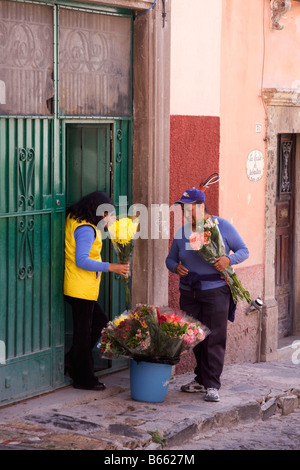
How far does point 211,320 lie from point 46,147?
2004 mm

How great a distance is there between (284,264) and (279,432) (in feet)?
12.7

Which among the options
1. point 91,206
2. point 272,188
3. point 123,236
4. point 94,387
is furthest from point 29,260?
point 272,188

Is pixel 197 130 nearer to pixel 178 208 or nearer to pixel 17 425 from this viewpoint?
pixel 178 208

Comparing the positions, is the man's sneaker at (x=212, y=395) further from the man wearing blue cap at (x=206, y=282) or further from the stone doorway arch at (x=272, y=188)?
the stone doorway arch at (x=272, y=188)

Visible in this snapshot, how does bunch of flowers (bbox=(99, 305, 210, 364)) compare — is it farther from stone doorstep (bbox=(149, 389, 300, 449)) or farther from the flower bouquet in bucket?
stone doorstep (bbox=(149, 389, 300, 449))

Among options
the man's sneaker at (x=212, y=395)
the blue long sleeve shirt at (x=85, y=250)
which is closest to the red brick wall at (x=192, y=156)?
the man's sneaker at (x=212, y=395)

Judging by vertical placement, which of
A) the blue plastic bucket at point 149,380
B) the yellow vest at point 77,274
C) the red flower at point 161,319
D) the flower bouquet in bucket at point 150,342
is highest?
the yellow vest at point 77,274

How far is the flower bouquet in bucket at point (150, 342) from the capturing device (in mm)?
7473

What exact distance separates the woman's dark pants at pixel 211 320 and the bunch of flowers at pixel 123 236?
706 mm

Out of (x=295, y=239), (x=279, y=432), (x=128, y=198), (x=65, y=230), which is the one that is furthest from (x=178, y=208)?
(x=295, y=239)

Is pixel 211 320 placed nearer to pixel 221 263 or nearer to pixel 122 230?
pixel 221 263

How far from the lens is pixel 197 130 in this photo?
9.15 metres

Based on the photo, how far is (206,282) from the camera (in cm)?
795

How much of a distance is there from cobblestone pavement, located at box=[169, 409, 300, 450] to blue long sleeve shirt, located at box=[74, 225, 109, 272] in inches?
60.5
